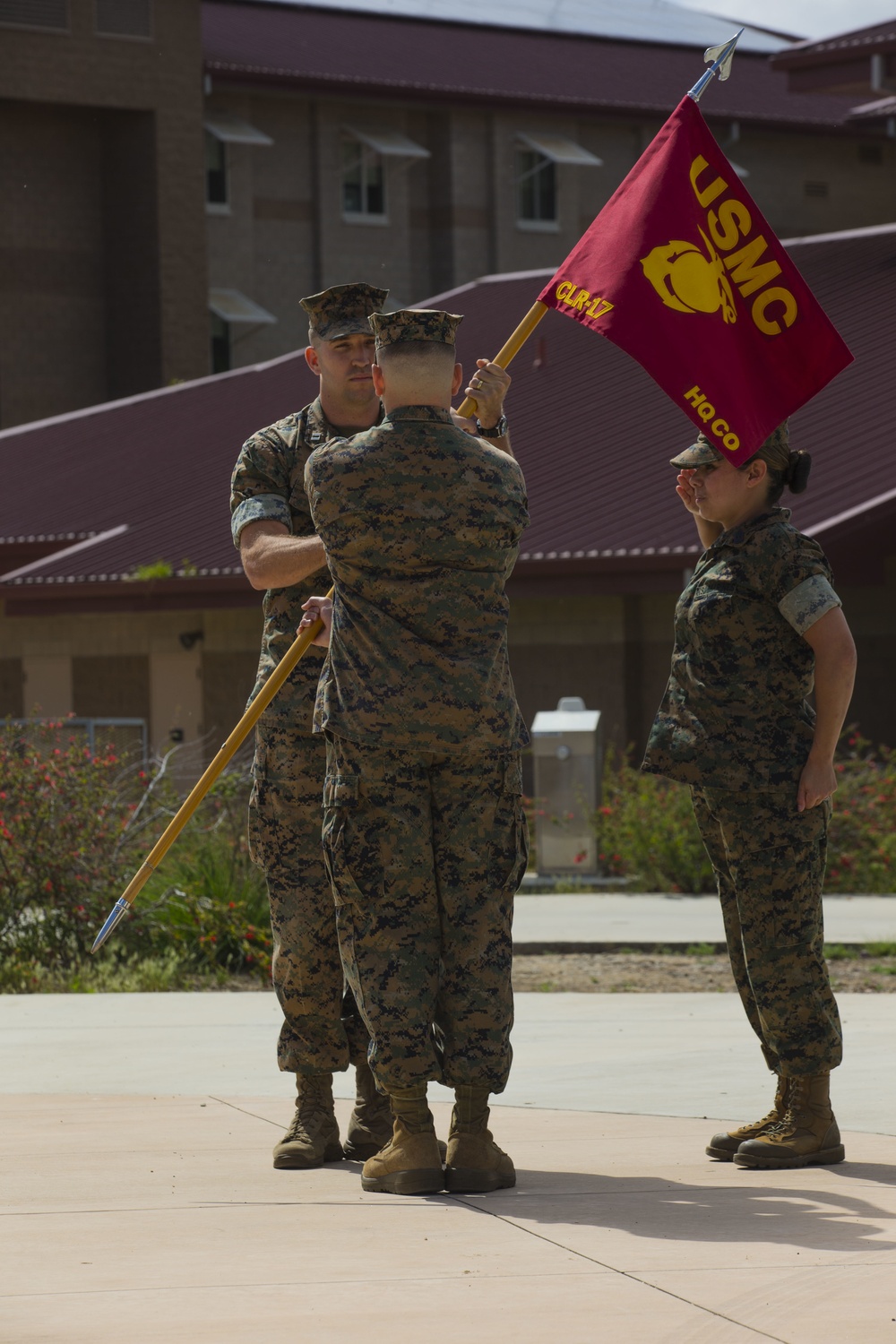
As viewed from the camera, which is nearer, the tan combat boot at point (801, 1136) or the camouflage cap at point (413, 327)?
the camouflage cap at point (413, 327)

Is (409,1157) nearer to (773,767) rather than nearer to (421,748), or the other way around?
(421,748)

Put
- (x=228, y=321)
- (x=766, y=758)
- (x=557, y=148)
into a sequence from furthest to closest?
(x=557, y=148) → (x=228, y=321) → (x=766, y=758)

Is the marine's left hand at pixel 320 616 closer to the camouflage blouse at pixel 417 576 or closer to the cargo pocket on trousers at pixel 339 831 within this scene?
the camouflage blouse at pixel 417 576

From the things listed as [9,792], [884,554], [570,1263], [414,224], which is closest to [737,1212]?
[570,1263]

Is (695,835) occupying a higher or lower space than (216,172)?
lower

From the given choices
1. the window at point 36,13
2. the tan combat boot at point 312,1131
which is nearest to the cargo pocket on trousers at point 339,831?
the tan combat boot at point 312,1131

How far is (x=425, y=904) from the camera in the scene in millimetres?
5699

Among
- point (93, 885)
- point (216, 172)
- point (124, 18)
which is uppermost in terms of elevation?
point (124, 18)

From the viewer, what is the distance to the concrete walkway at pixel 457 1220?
4.47m

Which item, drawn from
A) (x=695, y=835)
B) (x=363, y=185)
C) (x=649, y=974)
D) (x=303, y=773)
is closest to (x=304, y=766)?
(x=303, y=773)

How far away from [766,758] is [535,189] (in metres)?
40.5

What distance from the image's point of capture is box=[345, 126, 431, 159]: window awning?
1693 inches

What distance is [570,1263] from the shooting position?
492cm

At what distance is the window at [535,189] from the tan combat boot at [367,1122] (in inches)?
1581
